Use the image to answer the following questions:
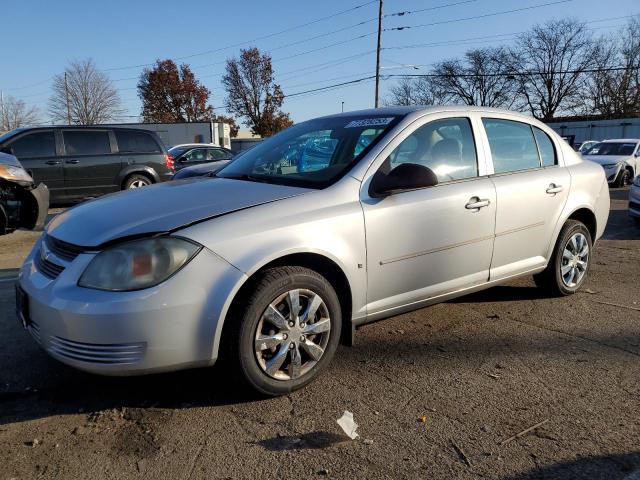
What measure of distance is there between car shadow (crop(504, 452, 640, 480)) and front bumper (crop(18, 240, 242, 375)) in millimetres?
1538

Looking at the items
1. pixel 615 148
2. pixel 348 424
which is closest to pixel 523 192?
pixel 348 424

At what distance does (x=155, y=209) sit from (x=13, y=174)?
15.1 ft

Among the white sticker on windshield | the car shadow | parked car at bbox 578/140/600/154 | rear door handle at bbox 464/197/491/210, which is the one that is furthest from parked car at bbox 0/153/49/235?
parked car at bbox 578/140/600/154

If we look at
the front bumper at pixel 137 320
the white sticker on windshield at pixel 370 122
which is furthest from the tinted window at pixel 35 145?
the front bumper at pixel 137 320

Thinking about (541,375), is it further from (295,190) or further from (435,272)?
(295,190)

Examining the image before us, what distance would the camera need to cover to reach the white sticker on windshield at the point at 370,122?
3.59m

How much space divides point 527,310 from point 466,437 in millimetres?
2128

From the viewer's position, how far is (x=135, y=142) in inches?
419

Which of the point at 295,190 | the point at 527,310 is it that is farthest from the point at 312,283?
the point at 527,310

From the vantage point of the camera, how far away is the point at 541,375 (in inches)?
124

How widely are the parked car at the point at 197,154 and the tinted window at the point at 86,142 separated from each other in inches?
155

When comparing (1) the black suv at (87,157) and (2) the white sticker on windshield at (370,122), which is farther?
(1) the black suv at (87,157)

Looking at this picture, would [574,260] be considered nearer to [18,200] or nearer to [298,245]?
[298,245]

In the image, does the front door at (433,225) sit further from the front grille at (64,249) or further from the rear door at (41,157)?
the rear door at (41,157)
